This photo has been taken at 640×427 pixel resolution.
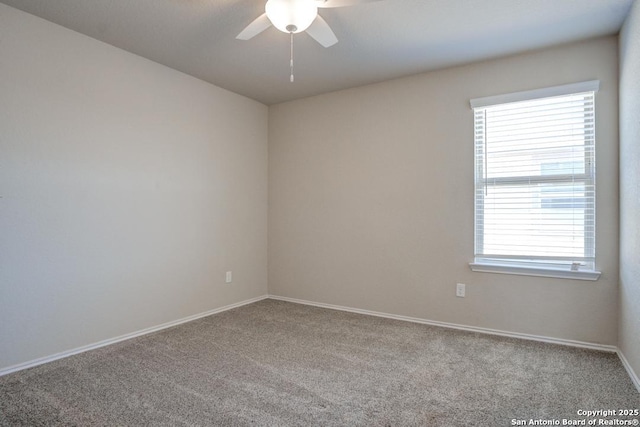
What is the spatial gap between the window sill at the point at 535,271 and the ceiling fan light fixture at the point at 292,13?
2536 mm

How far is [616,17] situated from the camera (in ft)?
8.23

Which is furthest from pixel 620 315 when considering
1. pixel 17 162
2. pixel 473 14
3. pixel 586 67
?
pixel 17 162

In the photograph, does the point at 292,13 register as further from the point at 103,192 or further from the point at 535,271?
the point at 535,271

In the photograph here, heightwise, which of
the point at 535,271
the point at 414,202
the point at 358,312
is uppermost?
the point at 414,202

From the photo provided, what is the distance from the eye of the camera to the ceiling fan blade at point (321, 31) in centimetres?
217

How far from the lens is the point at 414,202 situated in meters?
3.61

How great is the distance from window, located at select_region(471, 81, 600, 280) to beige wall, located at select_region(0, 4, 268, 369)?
2725mm

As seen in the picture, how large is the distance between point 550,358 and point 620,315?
63 centimetres

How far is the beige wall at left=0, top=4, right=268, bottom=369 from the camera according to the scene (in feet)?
8.12

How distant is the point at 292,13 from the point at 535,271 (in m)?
2.78

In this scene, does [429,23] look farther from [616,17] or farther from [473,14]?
[616,17]

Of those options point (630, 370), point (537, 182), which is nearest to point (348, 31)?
point (537, 182)

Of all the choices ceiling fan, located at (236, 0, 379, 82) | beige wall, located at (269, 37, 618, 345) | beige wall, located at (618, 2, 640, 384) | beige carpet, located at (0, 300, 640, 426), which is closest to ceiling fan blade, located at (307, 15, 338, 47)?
ceiling fan, located at (236, 0, 379, 82)

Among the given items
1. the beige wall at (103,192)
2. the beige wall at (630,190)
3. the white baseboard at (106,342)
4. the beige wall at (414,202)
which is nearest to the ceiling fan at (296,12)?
the beige wall at (103,192)
